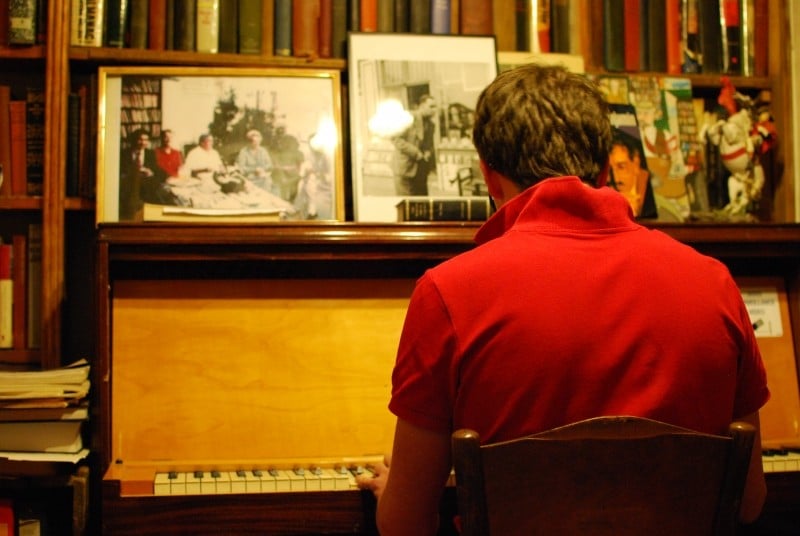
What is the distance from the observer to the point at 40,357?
2.03m

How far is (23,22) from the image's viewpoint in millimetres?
2053

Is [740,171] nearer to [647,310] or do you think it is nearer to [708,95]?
Answer: [708,95]

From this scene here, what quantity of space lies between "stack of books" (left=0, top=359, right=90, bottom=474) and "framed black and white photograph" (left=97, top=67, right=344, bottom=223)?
47 cm

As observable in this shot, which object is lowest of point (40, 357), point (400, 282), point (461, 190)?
point (40, 357)

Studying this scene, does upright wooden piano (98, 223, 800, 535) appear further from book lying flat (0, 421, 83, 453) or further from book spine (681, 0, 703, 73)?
book spine (681, 0, 703, 73)

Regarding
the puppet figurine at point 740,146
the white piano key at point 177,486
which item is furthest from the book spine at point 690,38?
the white piano key at point 177,486

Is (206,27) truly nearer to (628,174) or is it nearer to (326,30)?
(326,30)

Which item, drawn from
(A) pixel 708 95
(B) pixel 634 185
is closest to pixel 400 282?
(B) pixel 634 185

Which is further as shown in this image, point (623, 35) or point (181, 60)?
point (623, 35)

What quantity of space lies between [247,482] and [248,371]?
288 mm

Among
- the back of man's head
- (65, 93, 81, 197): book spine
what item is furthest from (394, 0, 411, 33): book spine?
the back of man's head

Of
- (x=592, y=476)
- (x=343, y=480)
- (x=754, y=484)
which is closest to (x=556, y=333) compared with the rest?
(x=592, y=476)

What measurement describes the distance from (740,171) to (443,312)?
1.62 meters

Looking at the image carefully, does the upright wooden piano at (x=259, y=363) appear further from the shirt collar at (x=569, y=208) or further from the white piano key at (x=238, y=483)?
the shirt collar at (x=569, y=208)
